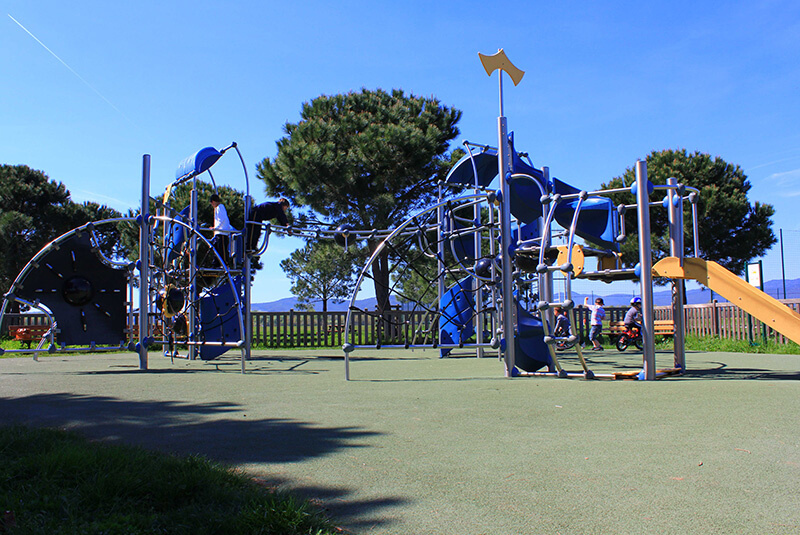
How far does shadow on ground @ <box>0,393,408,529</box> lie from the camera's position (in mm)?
2930

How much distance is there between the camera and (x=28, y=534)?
2.41 metres

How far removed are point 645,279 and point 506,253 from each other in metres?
1.89

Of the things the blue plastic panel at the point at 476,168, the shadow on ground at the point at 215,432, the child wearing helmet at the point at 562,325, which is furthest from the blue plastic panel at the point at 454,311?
the shadow on ground at the point at 215,432

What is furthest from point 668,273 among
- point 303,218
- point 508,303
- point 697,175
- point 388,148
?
point 697,175

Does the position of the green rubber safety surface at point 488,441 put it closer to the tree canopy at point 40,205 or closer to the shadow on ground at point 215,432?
the shadow on ground at point 215,432

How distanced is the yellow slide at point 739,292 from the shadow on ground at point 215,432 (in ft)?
20.3

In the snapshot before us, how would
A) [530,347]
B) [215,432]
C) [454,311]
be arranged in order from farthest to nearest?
1. [454,311]
2. [530,347]
3. [215,432]

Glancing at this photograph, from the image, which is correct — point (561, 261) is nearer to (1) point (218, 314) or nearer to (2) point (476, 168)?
(2) point (476, 168)

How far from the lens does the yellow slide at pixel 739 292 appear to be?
816 centimetres

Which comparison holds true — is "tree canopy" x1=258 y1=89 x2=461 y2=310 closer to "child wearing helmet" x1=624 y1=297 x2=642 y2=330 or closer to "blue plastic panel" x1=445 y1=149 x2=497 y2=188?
"child wearing helmet" x1=624 y1=297 x2=642 y2=330

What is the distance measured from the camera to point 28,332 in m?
17.0

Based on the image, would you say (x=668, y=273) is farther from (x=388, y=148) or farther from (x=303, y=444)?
(x=388, y=148)

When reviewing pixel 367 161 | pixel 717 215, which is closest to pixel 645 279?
pixel 367 161

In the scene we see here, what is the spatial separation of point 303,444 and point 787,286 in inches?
1175
